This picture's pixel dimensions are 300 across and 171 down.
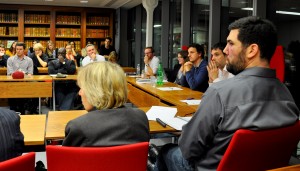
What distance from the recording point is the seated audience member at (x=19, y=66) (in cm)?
596

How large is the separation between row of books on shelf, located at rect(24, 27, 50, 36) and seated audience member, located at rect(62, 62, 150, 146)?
946 cm

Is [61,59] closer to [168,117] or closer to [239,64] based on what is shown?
[168,117]

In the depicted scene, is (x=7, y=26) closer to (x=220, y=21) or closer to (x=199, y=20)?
(x=199, y=20)

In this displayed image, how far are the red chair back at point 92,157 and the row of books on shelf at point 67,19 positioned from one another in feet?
32.3

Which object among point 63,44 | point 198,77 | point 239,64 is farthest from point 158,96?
point 63,44

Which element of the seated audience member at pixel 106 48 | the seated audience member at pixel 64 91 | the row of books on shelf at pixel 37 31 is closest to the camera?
the seated audience member at pixel 64 91

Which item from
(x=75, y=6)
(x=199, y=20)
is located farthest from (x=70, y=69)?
(x=75, y=6)

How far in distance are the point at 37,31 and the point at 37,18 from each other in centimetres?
40

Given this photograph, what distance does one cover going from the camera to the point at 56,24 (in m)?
10.6

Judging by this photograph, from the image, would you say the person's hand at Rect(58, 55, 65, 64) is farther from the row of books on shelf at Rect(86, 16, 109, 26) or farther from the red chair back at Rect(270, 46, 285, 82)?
the red chair back at Rect(270, 46, 285, 82)

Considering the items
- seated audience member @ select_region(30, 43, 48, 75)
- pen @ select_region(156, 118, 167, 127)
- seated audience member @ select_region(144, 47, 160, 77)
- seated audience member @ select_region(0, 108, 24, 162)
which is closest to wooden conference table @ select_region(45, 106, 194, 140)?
pen @ select_region(156, 118, 167, 127)

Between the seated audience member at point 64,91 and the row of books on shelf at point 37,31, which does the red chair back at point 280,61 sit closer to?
the seated audience member at point 64,91

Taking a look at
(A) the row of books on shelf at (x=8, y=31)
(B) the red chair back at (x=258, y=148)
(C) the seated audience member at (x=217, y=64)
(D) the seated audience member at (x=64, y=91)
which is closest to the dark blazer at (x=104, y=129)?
(B) the red chair back at (x=258, y=148)

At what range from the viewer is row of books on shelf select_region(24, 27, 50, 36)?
34.1 ft
